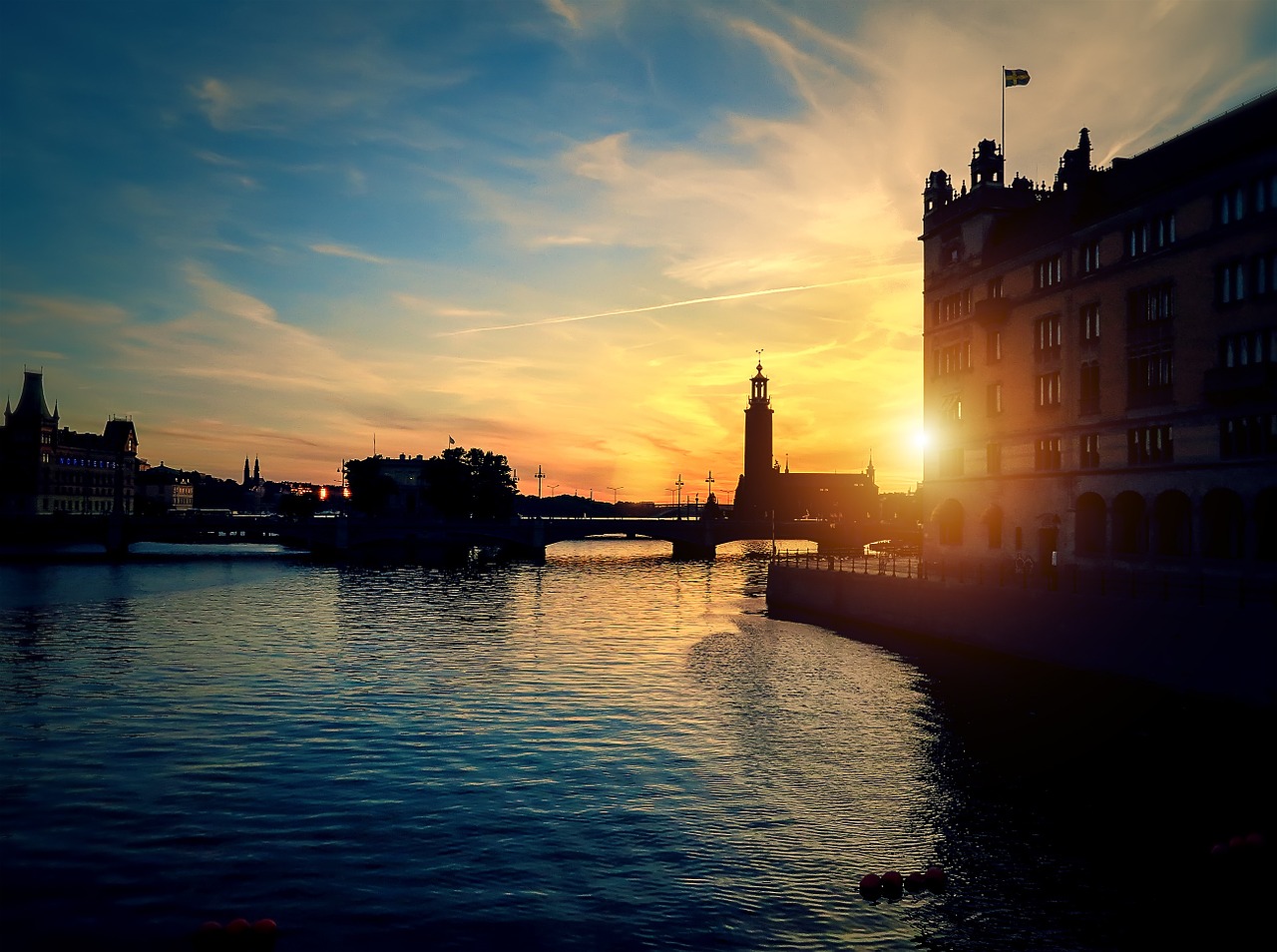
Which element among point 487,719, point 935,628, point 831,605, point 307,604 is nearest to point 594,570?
point 307,604

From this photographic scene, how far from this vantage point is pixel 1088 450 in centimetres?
5741

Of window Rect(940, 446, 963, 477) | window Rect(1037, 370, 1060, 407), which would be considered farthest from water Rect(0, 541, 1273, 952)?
window Rect(940, 446, 963, 477)

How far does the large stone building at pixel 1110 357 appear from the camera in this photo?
45.9 metres

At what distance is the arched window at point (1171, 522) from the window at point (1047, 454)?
28.3 feet

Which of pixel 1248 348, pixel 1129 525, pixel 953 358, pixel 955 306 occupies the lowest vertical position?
pixel 1129 525

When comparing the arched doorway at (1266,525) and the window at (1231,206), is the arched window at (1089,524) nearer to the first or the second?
the arched doorway at (1266,525)

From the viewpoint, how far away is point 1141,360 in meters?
53.0

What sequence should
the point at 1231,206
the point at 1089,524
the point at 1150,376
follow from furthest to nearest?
the point at 1089,524 → the point at 1150,376 → the point at 1231,206

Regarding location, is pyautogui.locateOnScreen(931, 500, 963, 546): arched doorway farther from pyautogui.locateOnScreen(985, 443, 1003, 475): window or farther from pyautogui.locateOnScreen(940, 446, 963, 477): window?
pyautogui.locateOnScreen(985, 443, 1003, 475): window

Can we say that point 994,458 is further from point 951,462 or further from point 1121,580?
point 1121,580

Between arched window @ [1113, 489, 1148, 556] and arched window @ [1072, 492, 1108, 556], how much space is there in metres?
0.87

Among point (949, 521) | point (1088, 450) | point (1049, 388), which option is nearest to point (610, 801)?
point (1088, 450)

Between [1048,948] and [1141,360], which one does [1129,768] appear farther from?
[1141,360]

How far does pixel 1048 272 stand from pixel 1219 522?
2012 centimetres
